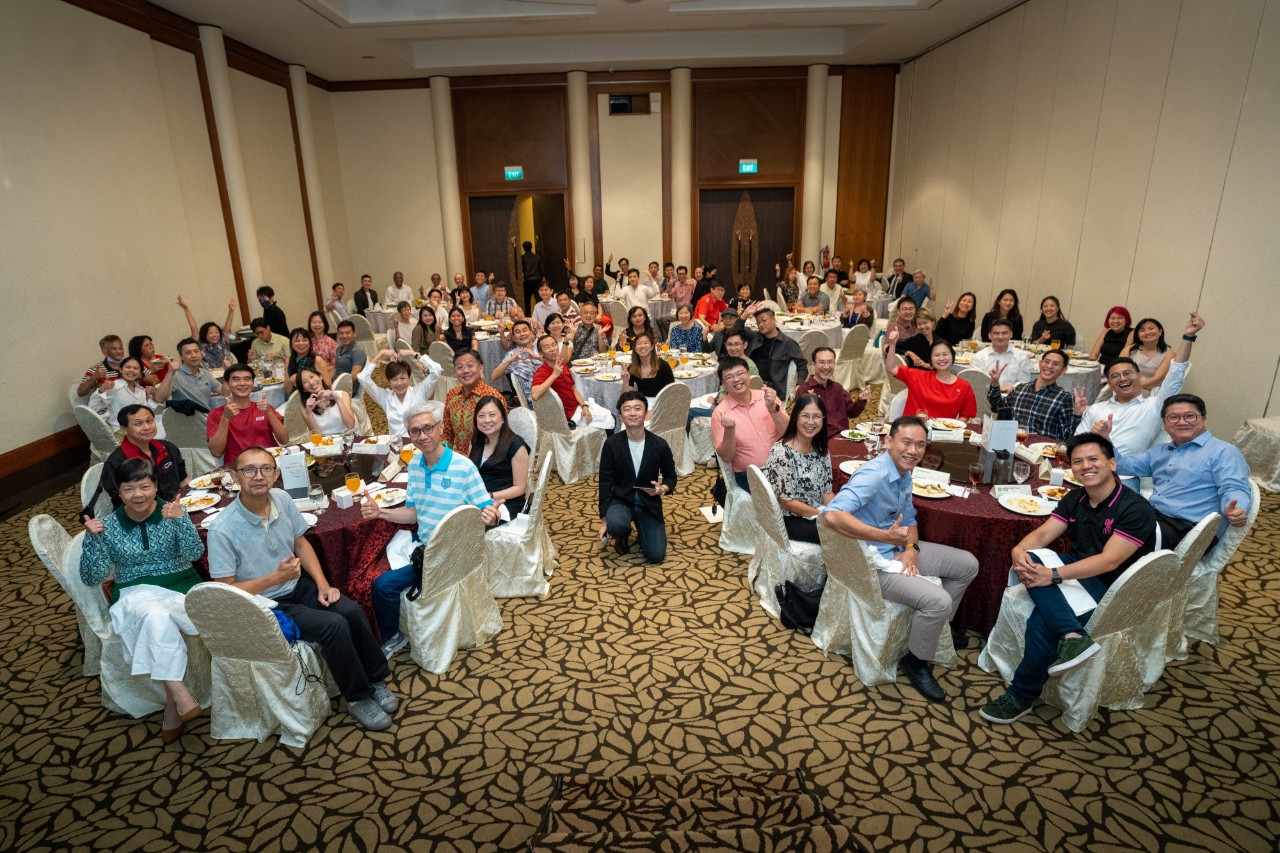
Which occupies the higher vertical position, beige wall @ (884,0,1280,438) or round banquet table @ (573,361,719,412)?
beige wall @ (884,0,1280,438)

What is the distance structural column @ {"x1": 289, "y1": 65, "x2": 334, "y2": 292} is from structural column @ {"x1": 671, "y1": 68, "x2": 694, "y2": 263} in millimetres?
6929

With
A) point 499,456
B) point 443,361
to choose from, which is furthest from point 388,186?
point 499,456

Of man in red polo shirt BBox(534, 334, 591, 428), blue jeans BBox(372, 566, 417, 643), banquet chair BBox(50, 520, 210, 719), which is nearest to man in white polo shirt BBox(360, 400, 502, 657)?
blue jeans BBox(372, 566, 417, 643)

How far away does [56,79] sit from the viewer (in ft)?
24.4

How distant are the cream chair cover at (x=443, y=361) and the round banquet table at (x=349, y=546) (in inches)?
171

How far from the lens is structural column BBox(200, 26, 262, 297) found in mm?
9992

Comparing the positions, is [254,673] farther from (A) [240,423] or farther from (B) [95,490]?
(A) [240,423]

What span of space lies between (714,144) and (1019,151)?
6251 mm

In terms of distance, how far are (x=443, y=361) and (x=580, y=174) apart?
25.0 ft

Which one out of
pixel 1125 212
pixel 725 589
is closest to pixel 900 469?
pixel 725 589

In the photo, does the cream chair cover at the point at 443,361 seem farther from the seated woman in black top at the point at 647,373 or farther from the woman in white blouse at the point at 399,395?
the seated woman in black top at the point at 647,373

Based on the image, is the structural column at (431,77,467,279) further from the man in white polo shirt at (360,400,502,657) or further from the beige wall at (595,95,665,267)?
the man in white polo shirt at (360,400,502,657)

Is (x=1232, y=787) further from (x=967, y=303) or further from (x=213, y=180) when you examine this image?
(x=213, y=180)

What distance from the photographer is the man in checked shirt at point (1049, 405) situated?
4965 mm
